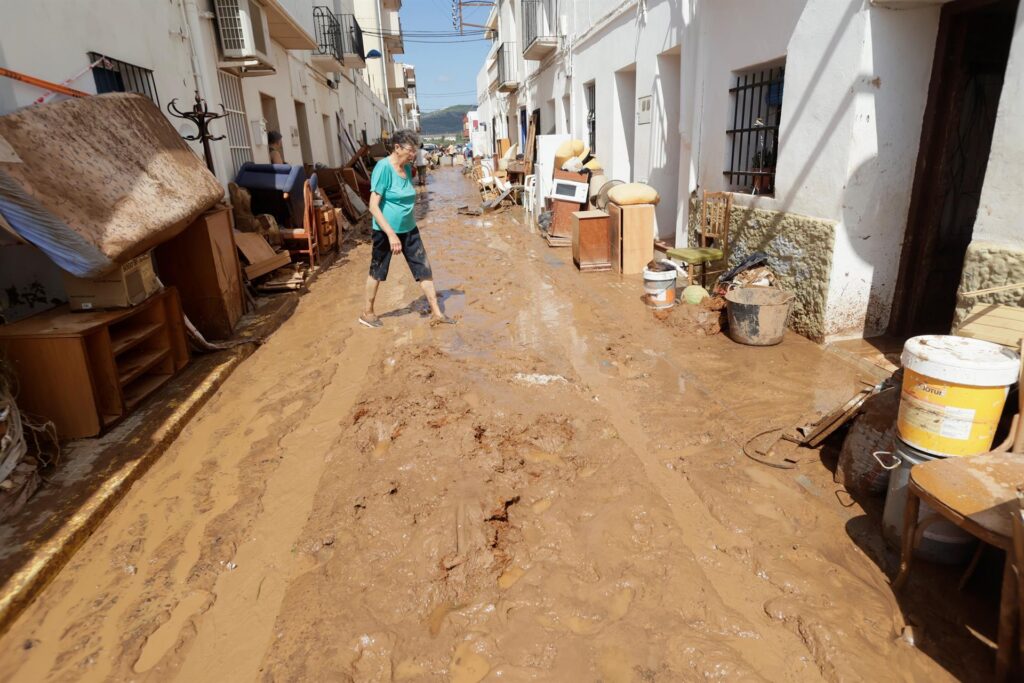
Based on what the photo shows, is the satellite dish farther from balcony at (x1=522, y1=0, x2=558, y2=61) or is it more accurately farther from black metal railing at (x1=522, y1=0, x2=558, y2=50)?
black metal railing at (x1=522, y1=0, x2=558, y2=50)

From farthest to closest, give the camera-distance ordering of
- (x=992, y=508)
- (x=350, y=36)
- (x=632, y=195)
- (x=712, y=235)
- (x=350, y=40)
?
1. (x=350, y=40)
2. (x=350, y=36)
3. (x=632, y=195)
4. (x=712, y=235)
5. (x=992, y=508)

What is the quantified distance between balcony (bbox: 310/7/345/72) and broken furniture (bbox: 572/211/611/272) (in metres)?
9.99

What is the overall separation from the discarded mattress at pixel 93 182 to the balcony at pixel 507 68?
695 inches

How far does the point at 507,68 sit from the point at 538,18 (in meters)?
7.68

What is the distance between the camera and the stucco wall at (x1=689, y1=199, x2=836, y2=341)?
16.5 feet

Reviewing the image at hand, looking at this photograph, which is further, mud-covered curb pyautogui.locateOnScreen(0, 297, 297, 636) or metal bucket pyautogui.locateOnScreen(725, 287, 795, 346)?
metal bucket pyautogui.locateOnScreen(725, 287, 795, 346)

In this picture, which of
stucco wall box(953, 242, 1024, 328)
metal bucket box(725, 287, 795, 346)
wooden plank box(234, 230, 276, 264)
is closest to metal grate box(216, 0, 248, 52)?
wooden plank box(234, 230, 276, 264)

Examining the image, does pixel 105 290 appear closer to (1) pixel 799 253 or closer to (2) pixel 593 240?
(1) pixel 799 253

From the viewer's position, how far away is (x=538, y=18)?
1421 cm

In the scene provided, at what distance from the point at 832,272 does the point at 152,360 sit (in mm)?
5488

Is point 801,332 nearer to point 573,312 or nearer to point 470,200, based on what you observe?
point 573,312

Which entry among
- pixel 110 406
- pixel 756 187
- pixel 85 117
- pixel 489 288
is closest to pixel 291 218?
pixel 489 288

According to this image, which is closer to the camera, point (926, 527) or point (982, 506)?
point (982, 506)

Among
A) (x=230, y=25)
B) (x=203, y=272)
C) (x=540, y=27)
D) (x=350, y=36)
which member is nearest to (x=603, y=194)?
(x=230, y=25)
